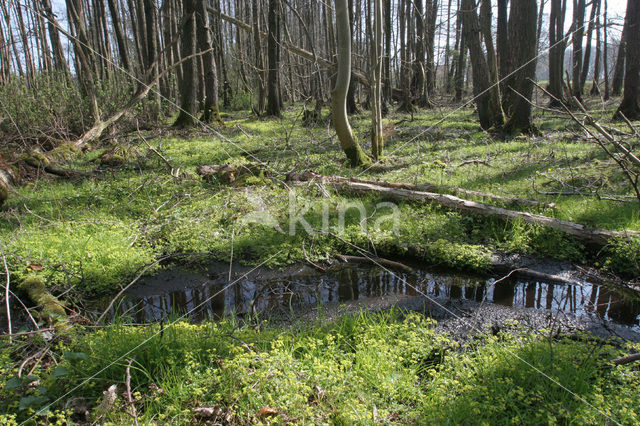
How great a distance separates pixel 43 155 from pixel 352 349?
7446 millimetres

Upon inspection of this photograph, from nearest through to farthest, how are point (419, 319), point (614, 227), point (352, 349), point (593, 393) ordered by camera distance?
point (593, 393) < point (352, 349) < point (419, 319) < point (614, 227)

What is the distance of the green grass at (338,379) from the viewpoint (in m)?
2.12

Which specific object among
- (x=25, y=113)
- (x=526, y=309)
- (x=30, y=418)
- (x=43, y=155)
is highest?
(x=25, y=113)

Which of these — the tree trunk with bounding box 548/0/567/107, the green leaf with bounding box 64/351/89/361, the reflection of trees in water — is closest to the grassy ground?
the reflection of trees in water

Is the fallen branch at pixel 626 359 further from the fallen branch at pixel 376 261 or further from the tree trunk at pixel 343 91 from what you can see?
the tree trunk at pixel 343 91

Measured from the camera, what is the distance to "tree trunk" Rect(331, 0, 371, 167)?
638cm

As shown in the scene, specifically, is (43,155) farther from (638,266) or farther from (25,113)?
(638,266)

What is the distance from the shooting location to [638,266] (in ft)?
13.0

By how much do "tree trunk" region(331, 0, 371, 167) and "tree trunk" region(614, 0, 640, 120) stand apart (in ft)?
27.3

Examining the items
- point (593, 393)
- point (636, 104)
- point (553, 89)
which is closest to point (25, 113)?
point (593, 393)

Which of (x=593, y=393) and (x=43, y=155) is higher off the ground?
(x=43, y=155)

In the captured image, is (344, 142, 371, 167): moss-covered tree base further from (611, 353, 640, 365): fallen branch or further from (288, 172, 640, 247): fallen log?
(611, 353, 640, 365): fallen branch

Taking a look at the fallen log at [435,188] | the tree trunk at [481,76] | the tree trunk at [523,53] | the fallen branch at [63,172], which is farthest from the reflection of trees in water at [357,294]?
the tree trunk at [481,76]

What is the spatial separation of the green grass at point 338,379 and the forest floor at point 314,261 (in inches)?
0.5
